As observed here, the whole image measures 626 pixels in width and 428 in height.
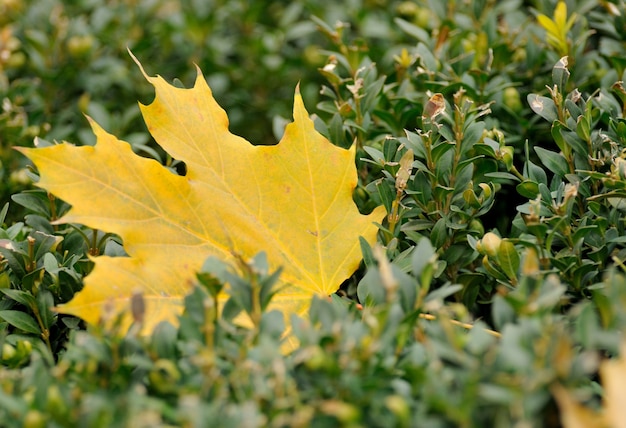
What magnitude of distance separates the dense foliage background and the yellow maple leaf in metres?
0.08

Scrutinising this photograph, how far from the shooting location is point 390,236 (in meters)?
1.31

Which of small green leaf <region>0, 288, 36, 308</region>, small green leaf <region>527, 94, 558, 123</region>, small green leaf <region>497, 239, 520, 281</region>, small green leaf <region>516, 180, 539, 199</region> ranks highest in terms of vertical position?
small green leaf <region>527, 94, 558, 123</region>

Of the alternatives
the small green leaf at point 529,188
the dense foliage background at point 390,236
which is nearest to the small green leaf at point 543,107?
the dense foliage background at point 390,236

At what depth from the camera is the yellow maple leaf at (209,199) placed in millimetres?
1202

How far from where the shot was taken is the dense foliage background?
869 millimetres

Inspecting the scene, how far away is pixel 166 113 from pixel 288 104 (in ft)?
3.88

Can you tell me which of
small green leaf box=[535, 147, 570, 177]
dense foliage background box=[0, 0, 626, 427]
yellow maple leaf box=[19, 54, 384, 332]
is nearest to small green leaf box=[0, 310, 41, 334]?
dense foliage background box=[0, 0, 626, 427]

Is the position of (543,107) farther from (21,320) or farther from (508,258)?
(21,320)

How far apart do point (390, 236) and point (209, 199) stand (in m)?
0.32

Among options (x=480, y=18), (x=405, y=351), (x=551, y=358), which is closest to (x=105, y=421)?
(x=405, y=351)

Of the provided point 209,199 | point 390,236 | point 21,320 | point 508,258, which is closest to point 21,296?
point 21,320

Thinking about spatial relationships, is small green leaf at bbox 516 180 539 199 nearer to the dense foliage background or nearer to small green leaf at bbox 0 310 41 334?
the dense foliage background

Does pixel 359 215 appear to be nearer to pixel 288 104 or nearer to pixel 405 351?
pixel 405 351

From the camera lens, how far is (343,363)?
2.92 ft
